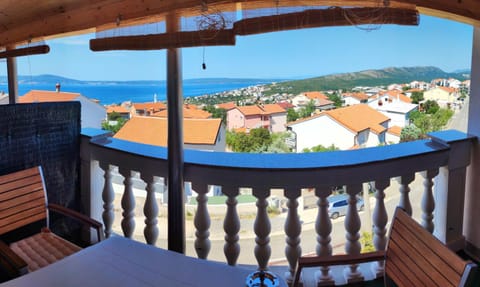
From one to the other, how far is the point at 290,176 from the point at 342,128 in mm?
497

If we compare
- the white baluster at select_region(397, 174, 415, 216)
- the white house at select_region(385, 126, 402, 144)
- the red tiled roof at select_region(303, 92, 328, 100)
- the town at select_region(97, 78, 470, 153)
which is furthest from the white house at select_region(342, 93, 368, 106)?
the white baluster at select_region(397, 174, 415, 216)

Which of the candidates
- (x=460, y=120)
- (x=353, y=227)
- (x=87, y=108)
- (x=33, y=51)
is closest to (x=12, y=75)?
(x=33, y=51)

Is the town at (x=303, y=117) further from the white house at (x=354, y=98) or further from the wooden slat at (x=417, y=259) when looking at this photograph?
the wooden slat at (x=417, y=259)

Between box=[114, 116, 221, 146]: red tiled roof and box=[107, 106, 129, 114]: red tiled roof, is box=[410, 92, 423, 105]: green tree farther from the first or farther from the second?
box=[107, 106, 129, 114]: red tiled roof

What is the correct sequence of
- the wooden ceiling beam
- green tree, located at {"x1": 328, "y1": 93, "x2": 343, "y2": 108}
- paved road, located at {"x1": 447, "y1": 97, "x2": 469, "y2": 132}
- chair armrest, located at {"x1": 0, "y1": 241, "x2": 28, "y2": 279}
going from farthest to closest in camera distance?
paved road, located at {"x1": 447, "y1": 97, "x2": 469, "y2": 132} < green tree, located at {"x1": 328, "y1": 93, "x2": 343, "y2": 108} < the wooden ceiling beam < chair armrest, located at {"x1": 0, "y1": 241, "x2": 28, "y2": 279}

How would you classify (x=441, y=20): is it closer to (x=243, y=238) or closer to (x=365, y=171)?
(x=365, y=171)

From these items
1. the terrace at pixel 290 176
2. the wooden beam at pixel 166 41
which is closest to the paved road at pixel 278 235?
the terrace at pixel 290 176

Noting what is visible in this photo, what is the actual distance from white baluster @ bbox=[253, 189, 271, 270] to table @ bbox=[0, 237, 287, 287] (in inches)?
22.2

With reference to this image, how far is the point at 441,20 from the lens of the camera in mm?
2201

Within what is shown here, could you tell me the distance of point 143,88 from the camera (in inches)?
87.1

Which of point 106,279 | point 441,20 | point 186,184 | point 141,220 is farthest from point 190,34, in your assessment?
point 441,20

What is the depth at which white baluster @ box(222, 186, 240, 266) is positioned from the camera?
6.03 feet

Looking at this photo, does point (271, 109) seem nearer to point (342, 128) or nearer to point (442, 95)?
point (342, 128)

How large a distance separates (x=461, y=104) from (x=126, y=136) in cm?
233
